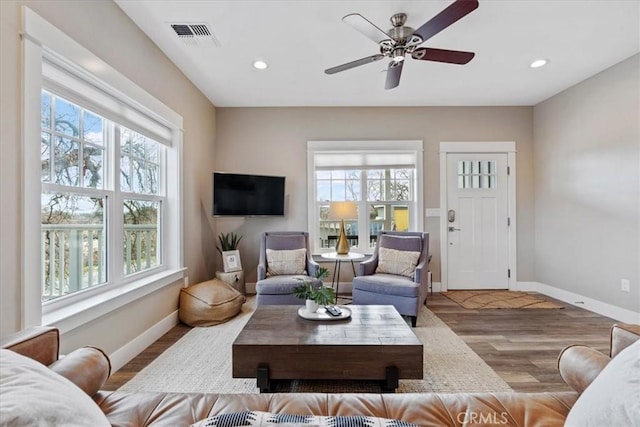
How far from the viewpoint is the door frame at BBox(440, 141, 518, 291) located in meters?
4.47

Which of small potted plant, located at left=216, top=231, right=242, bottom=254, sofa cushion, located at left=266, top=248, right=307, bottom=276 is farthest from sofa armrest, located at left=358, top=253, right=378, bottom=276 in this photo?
small potted plant, located at left=216, top=231, right=242, bottom=254

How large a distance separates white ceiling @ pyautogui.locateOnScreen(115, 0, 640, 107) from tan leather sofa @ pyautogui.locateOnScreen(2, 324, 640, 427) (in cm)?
235

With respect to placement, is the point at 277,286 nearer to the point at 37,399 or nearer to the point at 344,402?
the point at 344,402

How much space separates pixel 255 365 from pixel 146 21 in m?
2.72

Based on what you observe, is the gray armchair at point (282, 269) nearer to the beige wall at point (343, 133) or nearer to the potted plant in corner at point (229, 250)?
the potted plant in corner at point (229, 250)

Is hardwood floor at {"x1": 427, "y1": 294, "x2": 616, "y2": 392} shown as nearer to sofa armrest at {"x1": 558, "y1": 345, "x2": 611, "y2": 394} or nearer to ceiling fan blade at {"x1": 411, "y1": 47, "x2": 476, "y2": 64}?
sofa armrest at {"x1": 558, "y1": 345, "x2": 611, "y2": 394}

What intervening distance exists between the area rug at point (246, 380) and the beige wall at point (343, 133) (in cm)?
197

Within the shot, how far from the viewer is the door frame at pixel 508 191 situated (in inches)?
176

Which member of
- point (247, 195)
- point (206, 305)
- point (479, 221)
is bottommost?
point (206, 305)

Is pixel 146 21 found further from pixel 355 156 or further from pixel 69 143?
pixel 355 156

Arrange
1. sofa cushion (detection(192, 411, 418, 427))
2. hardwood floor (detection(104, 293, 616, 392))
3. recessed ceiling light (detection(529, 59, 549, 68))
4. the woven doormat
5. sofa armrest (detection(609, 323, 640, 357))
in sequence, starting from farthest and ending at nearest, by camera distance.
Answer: the woven doormat < recessed ceiling light (detection(529, 59, 549, 68)) < hardwood floor (detection(104, 293, 616, 392)) < sofa armrest (detection(609, 323, 640, 357)) < sofa cushion (detection(192, 411, 418, 427))

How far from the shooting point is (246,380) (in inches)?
82.8

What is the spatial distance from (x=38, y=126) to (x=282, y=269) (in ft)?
8.33

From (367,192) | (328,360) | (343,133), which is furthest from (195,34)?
(367,192)
